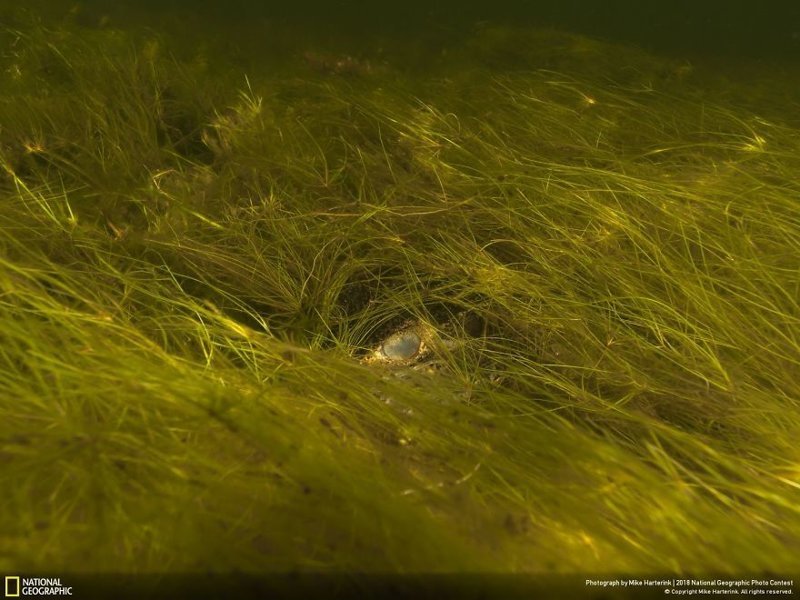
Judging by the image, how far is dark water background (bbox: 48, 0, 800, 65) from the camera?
154 inches

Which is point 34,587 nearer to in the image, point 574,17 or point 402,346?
point 402,346

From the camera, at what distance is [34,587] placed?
3.15 feet

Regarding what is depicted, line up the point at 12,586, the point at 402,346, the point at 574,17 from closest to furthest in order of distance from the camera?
the point at 12,586
the point at 402,346
the point at 574,17

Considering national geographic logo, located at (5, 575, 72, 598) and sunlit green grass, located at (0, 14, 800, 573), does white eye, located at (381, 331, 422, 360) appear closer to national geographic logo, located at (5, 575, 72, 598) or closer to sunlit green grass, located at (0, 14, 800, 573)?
sunlit green grass, located at (0, 14, 800, 573)

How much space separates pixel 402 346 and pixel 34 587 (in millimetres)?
1189

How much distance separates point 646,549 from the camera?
1.05 metres

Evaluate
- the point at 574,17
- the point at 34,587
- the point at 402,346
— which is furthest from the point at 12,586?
the point at 574,17

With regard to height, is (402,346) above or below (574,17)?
below

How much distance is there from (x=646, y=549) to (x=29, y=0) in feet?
→ 15.3

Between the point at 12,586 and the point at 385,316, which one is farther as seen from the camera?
the point at 385,316

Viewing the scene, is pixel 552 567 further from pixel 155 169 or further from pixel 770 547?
pixel 155 169

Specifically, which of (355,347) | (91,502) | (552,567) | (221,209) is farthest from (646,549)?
(221,209)

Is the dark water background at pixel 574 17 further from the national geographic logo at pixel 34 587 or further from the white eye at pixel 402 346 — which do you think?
the national geographic logo at pixel 34 587

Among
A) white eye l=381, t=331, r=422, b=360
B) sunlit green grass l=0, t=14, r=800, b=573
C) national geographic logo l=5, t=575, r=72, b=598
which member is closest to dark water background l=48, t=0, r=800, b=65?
sunlit green grass l=0, t=14, r=800, b=573
